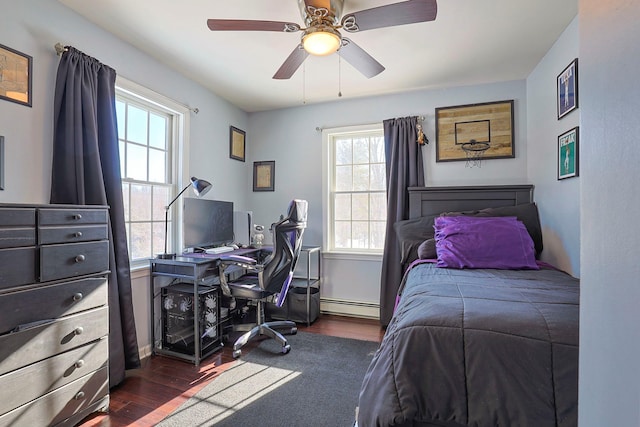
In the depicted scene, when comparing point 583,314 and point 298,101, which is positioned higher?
point 298,101

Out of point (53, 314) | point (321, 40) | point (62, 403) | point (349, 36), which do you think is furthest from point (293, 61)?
point (62, 403)

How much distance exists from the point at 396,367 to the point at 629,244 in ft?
2.98

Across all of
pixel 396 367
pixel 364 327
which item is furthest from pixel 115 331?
pixel 364 327

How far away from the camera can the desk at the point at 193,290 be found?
2.44 meters

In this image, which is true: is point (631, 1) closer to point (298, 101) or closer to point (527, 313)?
point (527, 313)

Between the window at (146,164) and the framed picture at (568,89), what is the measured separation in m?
3.26

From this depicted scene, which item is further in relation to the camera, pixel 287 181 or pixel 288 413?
pixel 287 181

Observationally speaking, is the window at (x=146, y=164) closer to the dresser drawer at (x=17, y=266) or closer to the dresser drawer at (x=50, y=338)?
the dresser drawer at (x=50, y=338)

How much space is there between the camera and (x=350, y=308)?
12.0ft

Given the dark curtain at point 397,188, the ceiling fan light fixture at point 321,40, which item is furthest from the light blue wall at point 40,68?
the dark curtain at point 397,188

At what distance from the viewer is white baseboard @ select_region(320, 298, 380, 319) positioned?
357 centimetres

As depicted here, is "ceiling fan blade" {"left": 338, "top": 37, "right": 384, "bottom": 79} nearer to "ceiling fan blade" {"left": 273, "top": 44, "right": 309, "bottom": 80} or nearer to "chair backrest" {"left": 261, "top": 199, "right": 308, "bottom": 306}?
"ceiling fan blade" {"left": 273, "top": 44, "right": 309, "bottom": 80}

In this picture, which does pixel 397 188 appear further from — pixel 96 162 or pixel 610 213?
pixel 610 213

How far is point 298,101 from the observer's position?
12.3ft
